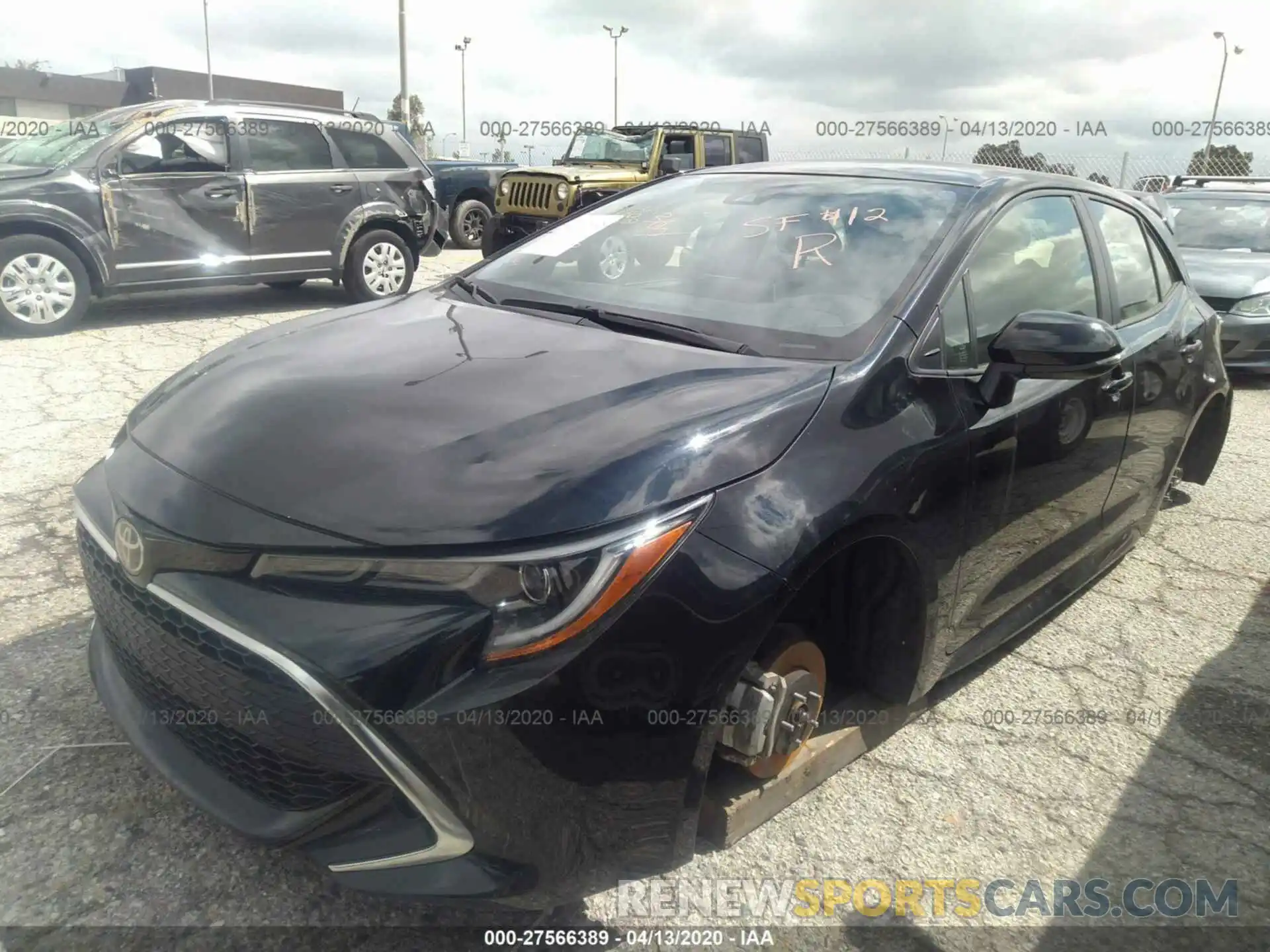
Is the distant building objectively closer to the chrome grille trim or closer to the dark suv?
the dark suv

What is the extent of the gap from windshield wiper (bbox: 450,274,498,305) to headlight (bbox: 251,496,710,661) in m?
1.36

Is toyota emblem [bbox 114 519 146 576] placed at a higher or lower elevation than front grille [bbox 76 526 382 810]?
higher

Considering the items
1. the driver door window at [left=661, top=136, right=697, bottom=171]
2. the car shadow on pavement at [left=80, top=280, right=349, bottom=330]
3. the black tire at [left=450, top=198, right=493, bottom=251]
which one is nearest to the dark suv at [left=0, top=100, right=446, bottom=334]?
the car shadow on pavement at [left=80, top=280, right=349, bottom=330]

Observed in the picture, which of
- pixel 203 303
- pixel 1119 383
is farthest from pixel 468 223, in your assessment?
pixel 1119 383

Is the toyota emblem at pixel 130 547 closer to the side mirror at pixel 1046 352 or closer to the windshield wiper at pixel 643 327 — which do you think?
the windshield wiper at pixel 643 327

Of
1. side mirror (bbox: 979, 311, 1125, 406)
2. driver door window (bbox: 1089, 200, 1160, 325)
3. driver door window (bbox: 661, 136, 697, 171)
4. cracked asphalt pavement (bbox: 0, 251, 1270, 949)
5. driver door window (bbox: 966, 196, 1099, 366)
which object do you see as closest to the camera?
cracked asphalt pavement (bbox: 0, 251, 1270, 949)

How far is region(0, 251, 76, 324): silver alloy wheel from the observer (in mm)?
6664

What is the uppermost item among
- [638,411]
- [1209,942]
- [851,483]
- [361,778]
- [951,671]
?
[638,411]

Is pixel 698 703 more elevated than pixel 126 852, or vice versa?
pixel 698 703

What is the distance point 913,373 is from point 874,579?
50cm

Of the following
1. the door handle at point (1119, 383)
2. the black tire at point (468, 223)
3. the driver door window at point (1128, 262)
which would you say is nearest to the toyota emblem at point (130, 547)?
the door handle at point (1119, 383)

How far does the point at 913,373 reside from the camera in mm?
2225

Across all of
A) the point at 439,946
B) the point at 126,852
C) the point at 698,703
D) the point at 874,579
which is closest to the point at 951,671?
the point at 874,579

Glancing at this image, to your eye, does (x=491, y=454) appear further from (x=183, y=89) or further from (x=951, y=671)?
(x=183, y=89)
